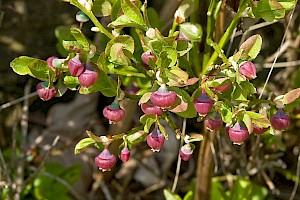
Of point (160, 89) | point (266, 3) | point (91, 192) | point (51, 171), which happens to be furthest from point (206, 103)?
point (91, 192)

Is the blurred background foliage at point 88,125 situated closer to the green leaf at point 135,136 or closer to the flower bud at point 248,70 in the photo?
the green leaf at point 135,136

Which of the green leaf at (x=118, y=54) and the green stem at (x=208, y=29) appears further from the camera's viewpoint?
the green stem at (x=208, y=29)

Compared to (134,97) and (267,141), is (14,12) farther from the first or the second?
(134,97)

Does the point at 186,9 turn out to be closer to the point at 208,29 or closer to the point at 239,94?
the point at 208,29

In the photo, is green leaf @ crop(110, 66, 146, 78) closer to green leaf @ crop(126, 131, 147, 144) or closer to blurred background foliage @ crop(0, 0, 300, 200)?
green leaf @ crop(126, 131, 147, 144)

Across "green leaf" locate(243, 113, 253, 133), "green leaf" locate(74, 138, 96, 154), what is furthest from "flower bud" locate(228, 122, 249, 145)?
"green leaf" locate(74, 138, 96, 154)

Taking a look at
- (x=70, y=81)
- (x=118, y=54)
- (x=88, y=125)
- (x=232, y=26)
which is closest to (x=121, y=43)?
(x=118, y=54)

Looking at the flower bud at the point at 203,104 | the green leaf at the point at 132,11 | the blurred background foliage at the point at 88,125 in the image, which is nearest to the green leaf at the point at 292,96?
the flower bud at the point at 203,104
